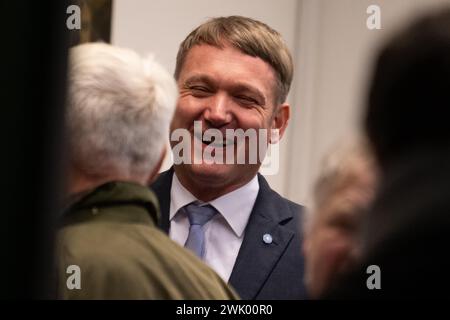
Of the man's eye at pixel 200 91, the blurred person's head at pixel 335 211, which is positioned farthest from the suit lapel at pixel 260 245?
the blurred person's head at pixel 335 211

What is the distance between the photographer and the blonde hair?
1645 mm

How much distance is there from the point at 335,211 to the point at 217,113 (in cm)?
84

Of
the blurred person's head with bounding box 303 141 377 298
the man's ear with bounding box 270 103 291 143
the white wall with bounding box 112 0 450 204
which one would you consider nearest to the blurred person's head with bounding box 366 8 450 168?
the blurred person's head with bounding box 303 141 377 298

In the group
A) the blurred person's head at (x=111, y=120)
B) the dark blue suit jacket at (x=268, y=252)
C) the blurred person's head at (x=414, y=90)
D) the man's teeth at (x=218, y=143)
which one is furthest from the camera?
the man's teeth at (x=218, y=143)

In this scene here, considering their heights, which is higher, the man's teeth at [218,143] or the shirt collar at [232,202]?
the man's teeth at [218,143]

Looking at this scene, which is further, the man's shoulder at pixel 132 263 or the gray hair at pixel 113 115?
the gray hair at pixel 113 115

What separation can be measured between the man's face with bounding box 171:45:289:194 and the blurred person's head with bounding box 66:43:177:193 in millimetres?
467

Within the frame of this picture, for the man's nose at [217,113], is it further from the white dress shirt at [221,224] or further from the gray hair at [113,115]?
the gray hair at [113,115]

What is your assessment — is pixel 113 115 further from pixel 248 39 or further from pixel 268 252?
pixel 248 39

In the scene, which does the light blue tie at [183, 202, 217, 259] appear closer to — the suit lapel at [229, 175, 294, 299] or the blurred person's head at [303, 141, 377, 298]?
the suit lapel at [229, 175, 294, 299]

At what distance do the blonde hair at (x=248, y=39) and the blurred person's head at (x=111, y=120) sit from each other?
0.55 m

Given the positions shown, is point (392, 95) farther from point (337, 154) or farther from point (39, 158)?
point (337, 154)

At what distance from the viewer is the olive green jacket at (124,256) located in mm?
964
